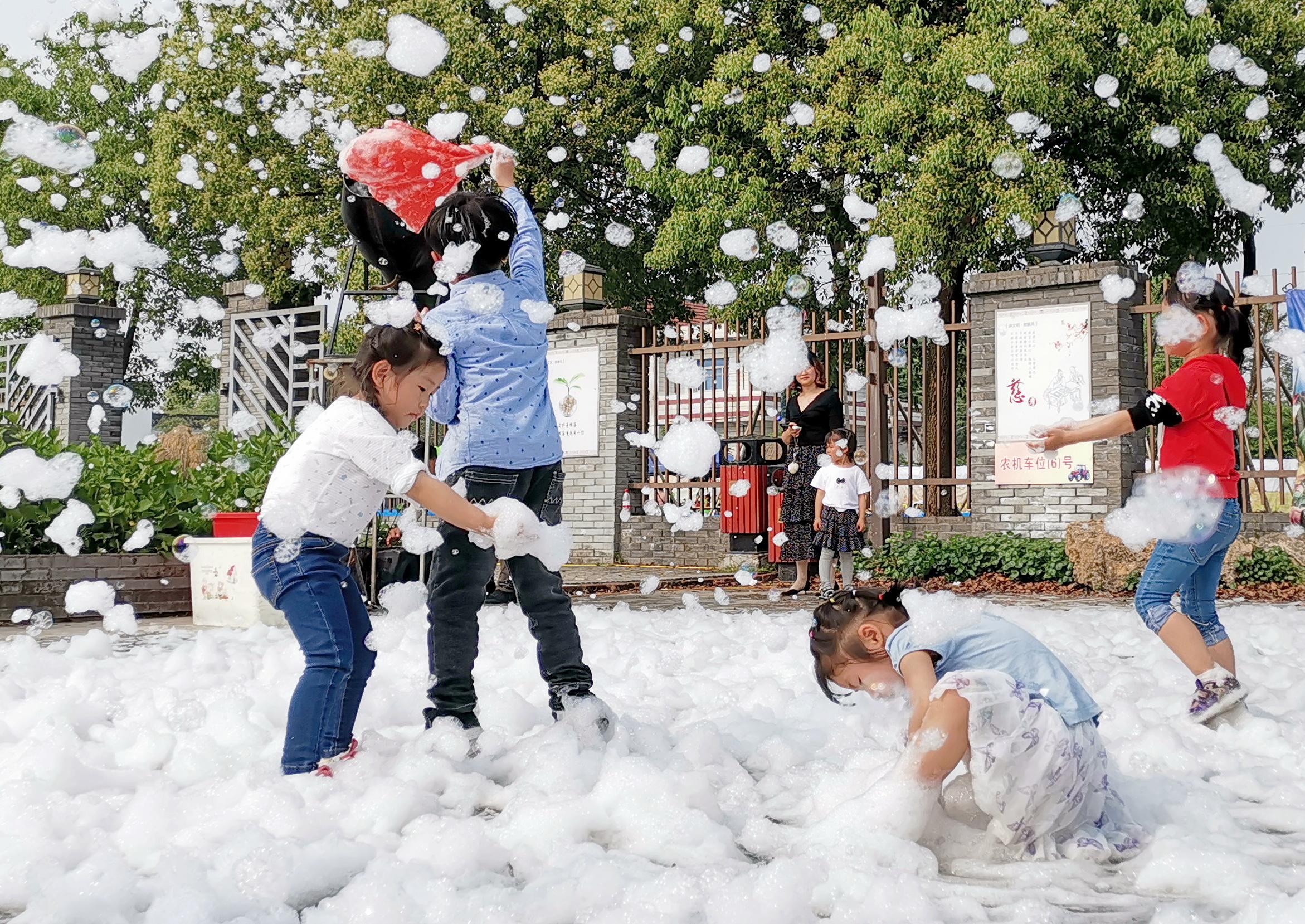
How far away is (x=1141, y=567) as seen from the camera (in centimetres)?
→ 976

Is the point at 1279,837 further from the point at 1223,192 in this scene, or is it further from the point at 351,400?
the point at 1223,192

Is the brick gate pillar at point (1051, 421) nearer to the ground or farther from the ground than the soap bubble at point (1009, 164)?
nearer to the ground

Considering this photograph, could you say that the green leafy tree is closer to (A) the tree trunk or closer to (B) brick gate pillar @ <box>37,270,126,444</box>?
(B) brick gate pillar @ <box>37,270,126,444</box>

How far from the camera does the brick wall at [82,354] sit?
20.8m

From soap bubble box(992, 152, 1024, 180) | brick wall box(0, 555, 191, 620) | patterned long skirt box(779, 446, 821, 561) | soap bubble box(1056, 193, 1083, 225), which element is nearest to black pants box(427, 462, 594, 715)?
brick wall box(0, 555, 191, 620)

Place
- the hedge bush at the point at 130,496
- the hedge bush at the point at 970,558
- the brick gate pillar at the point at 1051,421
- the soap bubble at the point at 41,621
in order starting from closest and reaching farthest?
1. the soap bubble at the point at 41,621
2. the hedge bush at the point at 130,496
3. the hedge bush at the point at 970,558
4. the brick gate pillar at the point at 1051,421

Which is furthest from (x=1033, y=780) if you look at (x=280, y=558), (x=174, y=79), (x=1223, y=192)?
(x=174, y=79)

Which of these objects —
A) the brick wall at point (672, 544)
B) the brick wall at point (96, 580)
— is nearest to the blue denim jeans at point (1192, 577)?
the brick wall at point (96, 580)

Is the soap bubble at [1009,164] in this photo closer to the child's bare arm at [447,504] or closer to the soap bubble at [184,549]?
the soap bubble at [184,549]

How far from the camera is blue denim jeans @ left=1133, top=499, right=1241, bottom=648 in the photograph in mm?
3969

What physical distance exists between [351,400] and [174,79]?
18943 mm

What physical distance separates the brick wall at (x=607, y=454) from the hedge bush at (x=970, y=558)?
3495mm

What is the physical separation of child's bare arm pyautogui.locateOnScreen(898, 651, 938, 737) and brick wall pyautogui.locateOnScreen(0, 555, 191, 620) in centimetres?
654

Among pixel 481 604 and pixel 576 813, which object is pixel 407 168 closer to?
pixel 481 604
